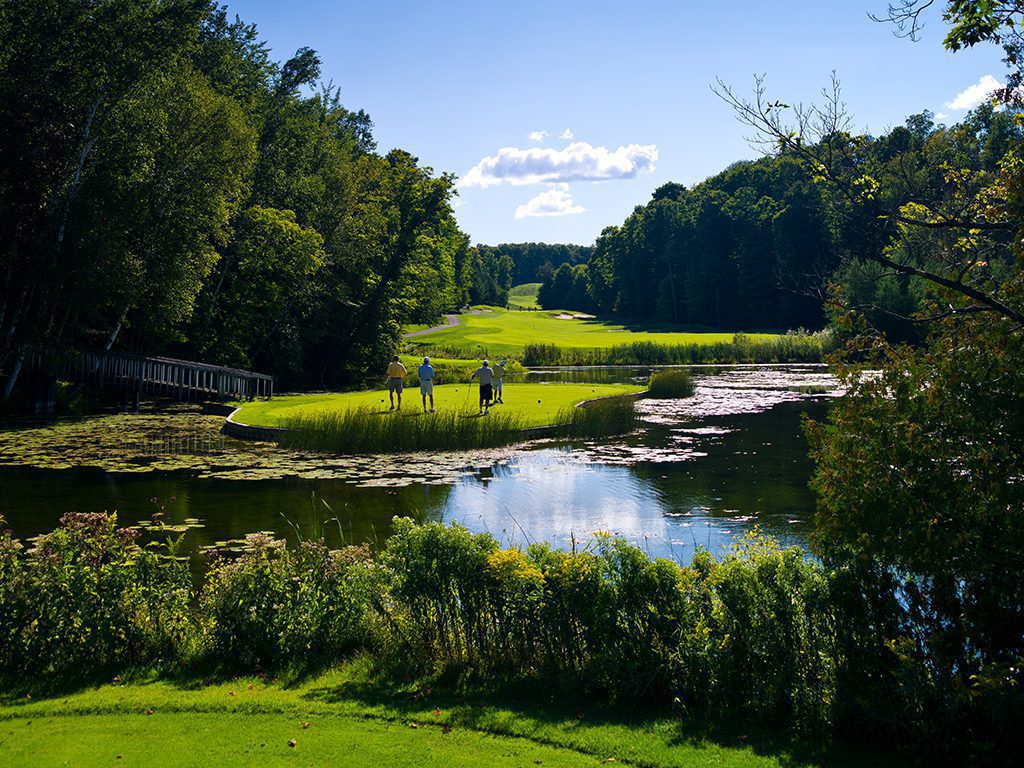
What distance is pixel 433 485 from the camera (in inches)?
745

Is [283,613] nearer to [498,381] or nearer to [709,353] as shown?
[498,381]

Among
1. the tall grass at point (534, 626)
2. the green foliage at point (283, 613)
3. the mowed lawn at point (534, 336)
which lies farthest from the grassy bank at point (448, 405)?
the mowed lawn at point (534, 336)

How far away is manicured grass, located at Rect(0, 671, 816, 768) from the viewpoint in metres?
5.82

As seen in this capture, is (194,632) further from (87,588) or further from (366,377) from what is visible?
(366,377)

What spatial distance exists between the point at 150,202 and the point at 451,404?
554 inches

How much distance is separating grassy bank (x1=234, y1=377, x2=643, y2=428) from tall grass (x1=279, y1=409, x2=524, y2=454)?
15.9 inches

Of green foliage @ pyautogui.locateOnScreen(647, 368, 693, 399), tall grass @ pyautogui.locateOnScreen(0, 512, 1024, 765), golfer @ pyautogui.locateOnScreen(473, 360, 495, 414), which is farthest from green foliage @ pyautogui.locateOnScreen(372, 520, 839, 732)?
green foliage @ pyautogui.locateOnScreen(647, 368, 693, 399)

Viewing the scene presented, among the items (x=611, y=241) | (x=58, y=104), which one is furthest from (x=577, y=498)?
(x=611, y=241)

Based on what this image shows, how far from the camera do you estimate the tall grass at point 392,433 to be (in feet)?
77.0

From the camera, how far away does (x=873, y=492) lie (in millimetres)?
6570

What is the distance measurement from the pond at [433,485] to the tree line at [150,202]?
19.9ft

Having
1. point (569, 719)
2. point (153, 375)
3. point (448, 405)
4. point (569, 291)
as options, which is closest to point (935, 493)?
point (569, 719)

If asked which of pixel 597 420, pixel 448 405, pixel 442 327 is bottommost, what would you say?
pixel 597 420

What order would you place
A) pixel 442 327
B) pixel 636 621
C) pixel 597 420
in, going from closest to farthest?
pixel 636 621
pixel 597 420
pixel 442 327
